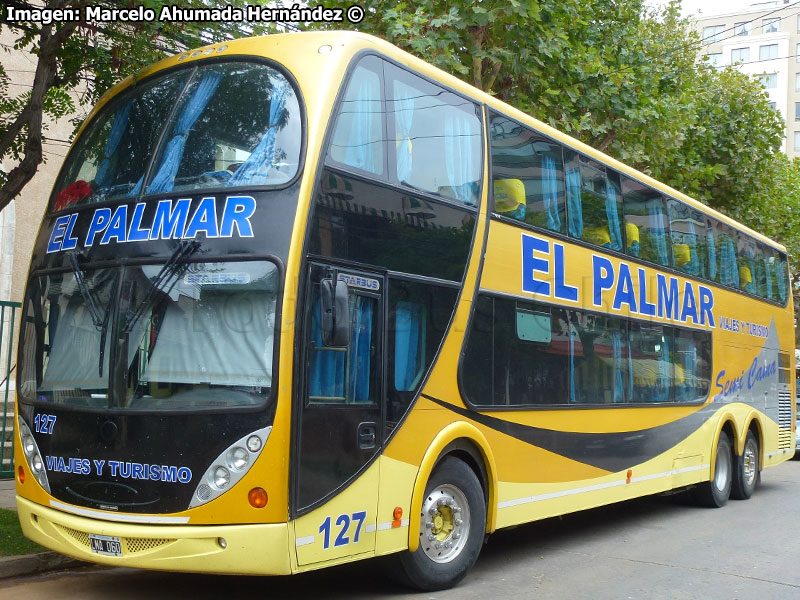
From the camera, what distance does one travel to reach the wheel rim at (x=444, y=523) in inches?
281

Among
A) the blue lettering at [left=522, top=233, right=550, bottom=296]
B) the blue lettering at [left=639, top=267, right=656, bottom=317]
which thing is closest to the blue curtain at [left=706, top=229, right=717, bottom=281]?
the blue lettering at [left=639, top=267, right=656, bottom=317]

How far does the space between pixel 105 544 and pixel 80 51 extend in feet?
17.8

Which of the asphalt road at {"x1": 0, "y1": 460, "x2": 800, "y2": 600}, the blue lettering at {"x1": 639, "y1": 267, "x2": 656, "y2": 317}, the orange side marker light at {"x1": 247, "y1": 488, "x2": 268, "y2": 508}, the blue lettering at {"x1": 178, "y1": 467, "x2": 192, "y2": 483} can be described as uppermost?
the blue lettering at {"x1": 639, "y1": 267, "x2": 656, "y2": 317}

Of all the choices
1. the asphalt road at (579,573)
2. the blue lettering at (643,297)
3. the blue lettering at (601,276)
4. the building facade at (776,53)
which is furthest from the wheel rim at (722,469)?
the building facade at (776,53)

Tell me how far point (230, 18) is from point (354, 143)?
3063 millimetres

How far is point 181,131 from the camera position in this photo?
655 centimetres

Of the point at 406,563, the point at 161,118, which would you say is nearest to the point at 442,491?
the point at 406,563

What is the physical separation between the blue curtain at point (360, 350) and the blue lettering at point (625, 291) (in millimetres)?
4380

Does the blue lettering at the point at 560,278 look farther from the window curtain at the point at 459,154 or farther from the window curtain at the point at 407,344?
the window curtain at the point at 407,344

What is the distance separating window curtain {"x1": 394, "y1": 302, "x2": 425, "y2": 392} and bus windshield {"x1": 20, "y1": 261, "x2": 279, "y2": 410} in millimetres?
1301

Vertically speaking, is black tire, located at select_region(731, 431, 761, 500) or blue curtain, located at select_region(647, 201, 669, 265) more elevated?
blue curtain, located at select_region(647, 201, 669, 265)

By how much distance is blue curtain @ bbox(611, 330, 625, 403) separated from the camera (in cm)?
1012

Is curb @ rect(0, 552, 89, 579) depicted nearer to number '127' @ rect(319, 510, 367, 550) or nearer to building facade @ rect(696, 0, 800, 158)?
number '127' @ rect(319, 510, 367, 550)

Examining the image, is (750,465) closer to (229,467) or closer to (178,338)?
(229,467)
